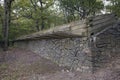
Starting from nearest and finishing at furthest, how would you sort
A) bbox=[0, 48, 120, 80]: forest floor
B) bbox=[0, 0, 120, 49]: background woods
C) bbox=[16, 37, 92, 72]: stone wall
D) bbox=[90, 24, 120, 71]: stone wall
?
bbox=[0, 48, 120, 80]: forest floor → bbox=[90, 24, 120, 71]: stone wall → bbox=[16, 37, 92, 72]: stone wall → bbox=[0, 0, 120, 49]: background woods

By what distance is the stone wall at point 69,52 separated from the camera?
21.3 ft

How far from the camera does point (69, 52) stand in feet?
24.6

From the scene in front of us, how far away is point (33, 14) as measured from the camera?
64.7ft

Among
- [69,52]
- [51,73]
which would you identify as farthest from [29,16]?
[51,73]

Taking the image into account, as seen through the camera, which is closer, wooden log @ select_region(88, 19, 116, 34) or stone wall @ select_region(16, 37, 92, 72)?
wooden log @ select_region(88, 19, 116, 34)

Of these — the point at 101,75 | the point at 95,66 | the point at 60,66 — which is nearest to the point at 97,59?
the point at 95,66

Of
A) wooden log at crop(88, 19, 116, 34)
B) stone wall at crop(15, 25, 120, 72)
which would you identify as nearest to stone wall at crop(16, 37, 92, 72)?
stone wall at crop(15, 25, 120, 72)

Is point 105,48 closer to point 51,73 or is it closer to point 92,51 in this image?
point 92,51

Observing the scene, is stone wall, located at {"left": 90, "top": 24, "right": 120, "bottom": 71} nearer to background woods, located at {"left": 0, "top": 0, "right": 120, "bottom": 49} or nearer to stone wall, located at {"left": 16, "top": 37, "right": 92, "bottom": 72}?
stone wall, located at {"left": 16, "top": 37, "right": 92, "bottom": 72}

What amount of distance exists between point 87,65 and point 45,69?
79.6 inches

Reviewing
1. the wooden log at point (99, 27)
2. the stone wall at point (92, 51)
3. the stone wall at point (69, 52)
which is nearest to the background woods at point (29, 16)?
the stone wall at point (69, 52)

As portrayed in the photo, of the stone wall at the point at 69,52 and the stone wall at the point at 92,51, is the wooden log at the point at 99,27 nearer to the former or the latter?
the stone wall at the point at 92,51

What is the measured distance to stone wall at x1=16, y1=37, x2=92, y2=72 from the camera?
6.50 m

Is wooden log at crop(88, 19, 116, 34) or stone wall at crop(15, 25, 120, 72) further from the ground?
wooden log at crop(88, 19, 116, 34)
